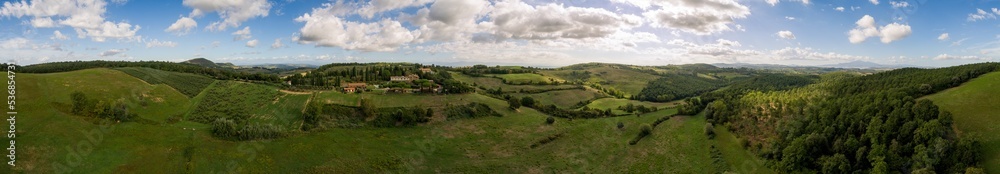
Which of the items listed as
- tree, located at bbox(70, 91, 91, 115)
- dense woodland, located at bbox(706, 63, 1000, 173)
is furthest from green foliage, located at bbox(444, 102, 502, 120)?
tree, located at bbox(70, 91, 91, 115)

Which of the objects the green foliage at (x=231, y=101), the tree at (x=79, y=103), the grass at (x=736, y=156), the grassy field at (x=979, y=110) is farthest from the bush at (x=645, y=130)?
the tree at (x=79, y=103)

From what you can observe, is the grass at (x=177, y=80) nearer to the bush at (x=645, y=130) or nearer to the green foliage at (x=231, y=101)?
the green foliage at (x=231, y=101)

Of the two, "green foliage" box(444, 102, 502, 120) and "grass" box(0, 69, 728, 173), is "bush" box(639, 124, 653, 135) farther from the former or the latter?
"green foliage" box(444, 102, 502, 120)

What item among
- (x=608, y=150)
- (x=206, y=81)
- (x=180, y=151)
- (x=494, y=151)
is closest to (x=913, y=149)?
(x=608, y=150)

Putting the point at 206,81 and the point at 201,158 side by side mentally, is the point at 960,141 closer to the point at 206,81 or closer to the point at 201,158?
the point at 201,158

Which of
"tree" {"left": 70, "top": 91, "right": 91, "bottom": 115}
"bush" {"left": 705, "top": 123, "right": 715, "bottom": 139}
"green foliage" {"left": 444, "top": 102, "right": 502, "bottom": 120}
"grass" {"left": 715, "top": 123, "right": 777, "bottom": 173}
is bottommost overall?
"grass" {"left": 715, "top": 123, "right": 777, "bottom": 173}
